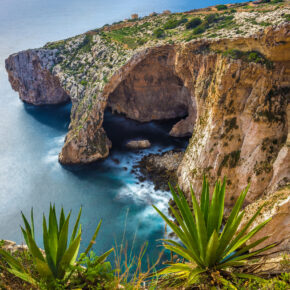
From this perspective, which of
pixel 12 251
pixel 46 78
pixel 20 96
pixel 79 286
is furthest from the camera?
pixel 20 96

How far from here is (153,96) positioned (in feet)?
103

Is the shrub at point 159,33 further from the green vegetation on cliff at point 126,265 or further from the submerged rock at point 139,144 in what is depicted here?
the green vegetation on cliff at point 126,265

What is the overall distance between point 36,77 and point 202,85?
27.2 m

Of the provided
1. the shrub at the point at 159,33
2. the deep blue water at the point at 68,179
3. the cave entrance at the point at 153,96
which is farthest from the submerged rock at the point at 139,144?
the shrub at the point at 159,33

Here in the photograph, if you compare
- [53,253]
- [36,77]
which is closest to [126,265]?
[53,253]

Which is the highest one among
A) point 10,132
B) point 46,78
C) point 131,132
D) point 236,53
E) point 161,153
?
point 46,78

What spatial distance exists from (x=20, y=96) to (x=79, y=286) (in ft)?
141

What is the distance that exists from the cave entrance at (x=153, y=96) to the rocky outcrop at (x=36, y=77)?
31.0 ft

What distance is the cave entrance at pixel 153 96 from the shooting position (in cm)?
2889

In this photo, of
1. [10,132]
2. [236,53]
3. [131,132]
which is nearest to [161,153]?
[131,132]

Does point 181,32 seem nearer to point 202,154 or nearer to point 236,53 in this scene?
point 236,53

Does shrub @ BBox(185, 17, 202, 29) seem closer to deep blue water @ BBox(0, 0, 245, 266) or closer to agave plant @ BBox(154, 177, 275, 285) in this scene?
deep blue water @ BBox(0, 0, 245, 266)

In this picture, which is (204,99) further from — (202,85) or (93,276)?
(93,276)

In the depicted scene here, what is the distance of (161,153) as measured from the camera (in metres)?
25.5
